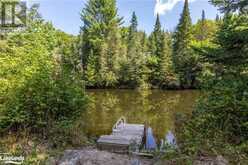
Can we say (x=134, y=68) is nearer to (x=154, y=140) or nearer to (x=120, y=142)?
(x=154, y=140)

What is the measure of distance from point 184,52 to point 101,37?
8300 millimetres

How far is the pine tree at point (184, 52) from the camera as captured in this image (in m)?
20.6

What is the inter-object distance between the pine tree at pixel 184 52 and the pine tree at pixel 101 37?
5579mm

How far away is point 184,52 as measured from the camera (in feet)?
67.9

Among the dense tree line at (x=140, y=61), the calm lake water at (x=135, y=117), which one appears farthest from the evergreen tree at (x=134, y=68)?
the calm lake water at (x=135, y=117)

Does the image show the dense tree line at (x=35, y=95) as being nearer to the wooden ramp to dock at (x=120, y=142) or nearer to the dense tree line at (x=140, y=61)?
the wooden ramp to dock at (x=120, y=142)

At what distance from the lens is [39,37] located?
6383mm

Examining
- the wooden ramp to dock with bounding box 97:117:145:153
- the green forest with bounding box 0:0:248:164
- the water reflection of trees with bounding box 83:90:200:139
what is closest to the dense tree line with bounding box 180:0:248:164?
the green forest with bounding box 0:0:248:164

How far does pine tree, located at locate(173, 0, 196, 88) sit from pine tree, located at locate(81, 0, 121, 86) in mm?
5579

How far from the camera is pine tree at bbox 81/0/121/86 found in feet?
69.7

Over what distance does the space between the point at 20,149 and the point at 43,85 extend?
1543mm

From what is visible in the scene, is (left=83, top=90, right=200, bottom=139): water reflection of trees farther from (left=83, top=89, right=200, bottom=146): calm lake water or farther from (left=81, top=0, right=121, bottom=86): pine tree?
(left=81, top=0, right=121, bottom=86): pine tree

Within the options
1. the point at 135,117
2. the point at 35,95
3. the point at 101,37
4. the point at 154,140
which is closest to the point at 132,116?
the point at 135,117

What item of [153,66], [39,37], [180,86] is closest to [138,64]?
[153,66]
